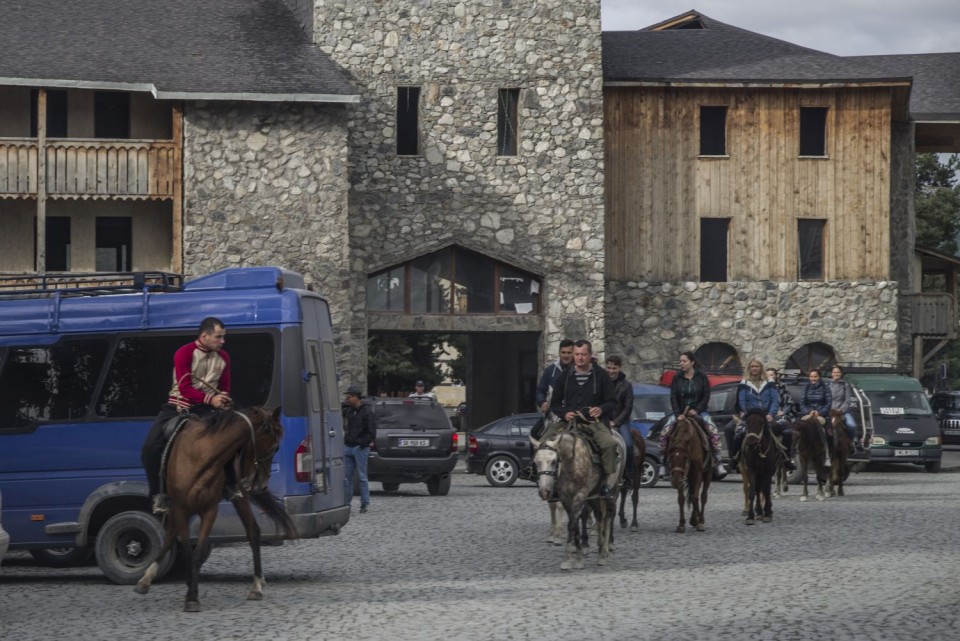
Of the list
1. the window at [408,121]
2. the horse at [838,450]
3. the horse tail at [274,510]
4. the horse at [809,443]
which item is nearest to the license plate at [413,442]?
the horse at [809,443]

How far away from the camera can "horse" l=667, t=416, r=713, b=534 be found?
19469 mm

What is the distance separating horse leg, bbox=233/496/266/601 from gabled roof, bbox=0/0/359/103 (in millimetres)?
23794

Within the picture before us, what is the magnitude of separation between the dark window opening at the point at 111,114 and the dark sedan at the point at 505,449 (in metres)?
13.1

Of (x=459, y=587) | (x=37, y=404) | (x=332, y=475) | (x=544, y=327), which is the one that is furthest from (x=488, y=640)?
(x=544, y=327)

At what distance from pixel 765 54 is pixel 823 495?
21031 mm

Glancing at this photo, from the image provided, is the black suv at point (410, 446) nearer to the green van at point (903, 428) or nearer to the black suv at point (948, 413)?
the green van at point (903, 428)

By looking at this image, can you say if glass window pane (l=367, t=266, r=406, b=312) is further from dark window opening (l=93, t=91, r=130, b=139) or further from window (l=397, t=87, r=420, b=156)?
dark window opening (l=93, t=91, r=130, b=139)

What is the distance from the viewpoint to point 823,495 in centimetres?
2670

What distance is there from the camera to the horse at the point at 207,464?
1288cm

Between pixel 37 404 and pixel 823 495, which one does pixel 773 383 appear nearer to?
pixel 823 495

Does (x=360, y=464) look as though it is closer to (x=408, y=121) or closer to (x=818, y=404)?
(x=818, y=404)

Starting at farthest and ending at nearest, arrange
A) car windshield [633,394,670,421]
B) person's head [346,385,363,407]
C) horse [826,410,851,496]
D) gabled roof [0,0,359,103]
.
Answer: gabled roof [0,0,359,103] < car windshield [633,394,670,421] < horse [826,410,851,496] < person's head [346,385,363,407]

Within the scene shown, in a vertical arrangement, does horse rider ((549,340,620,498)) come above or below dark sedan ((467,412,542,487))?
above

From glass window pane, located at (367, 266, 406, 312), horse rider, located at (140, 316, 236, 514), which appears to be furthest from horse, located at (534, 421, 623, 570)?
glass window pane, located at (367, 266, 406, 312)
